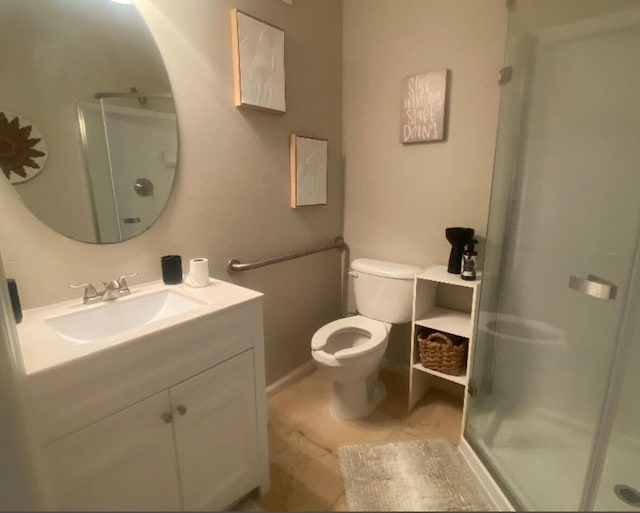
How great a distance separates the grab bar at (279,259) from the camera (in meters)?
1.64

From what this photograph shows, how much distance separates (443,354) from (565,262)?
67cm

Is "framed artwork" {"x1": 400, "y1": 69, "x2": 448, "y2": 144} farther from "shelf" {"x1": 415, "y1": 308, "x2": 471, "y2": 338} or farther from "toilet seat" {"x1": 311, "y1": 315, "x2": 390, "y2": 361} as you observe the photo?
"toilet seat" {"x1": 311, "y1": 315, "x2": 390, "y2": 361}

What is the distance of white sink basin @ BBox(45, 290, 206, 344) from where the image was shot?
1084 mm

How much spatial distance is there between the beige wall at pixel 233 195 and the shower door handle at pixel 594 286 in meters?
1.30

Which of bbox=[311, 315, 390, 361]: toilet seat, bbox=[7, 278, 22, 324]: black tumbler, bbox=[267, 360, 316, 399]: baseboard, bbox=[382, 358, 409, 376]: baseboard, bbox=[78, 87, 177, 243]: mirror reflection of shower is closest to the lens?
bbox=[7, 278, 22, 324]: black tumbler

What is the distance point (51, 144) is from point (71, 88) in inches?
7.9

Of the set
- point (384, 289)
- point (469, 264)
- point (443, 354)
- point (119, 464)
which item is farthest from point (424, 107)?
point (119, 464)

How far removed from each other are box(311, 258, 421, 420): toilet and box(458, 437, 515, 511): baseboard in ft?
1.63

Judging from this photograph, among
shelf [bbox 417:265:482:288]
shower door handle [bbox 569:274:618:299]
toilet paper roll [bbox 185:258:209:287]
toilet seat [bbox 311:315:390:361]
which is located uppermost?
toilet paper roll [bbox 185:258:209:287]

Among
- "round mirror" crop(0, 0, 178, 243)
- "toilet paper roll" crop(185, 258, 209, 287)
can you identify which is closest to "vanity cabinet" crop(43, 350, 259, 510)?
"toilet paper roll" crop(185, 258, 209, 287)

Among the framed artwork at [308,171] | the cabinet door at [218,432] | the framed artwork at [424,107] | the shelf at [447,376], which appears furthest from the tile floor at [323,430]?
the framed artwork at [424,107]

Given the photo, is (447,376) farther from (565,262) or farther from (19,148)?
(19,148)

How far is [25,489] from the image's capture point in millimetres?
605

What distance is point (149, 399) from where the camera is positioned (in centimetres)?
94
